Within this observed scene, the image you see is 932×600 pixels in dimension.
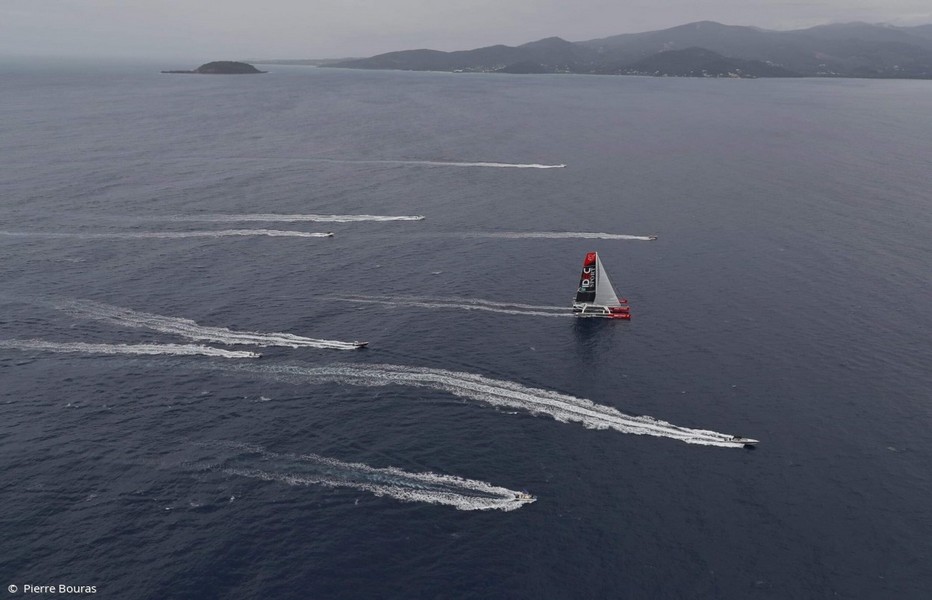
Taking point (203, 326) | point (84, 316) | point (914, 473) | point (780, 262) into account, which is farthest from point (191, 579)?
point (780, 262)

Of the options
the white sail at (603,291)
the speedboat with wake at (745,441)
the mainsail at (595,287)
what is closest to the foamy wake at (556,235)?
the mainsail at (595,287)

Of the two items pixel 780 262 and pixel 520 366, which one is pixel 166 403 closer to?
pixel 520 366

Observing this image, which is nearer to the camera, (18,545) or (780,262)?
(18,545)

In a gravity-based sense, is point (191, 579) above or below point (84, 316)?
below

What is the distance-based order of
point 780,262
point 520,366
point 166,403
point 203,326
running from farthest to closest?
point 780,262
point 203,326
point 520,366
point 166,403

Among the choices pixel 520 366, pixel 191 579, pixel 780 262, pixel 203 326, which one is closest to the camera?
pixel 191 579

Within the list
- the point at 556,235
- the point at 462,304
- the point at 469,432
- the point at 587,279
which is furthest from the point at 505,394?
the point at 556,235
